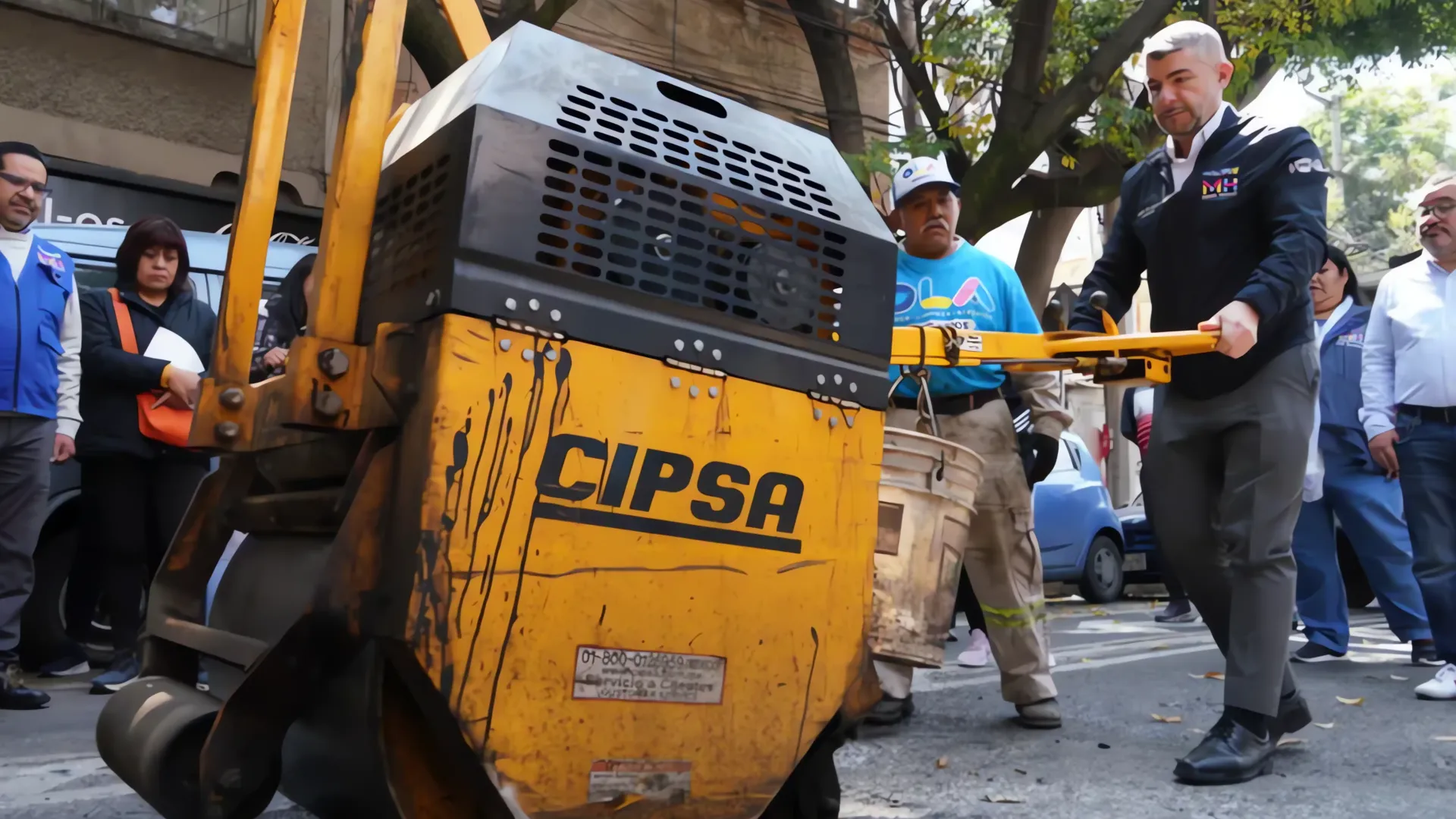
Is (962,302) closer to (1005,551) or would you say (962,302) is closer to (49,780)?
(1005,551)

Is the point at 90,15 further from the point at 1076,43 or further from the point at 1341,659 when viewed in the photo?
the point at 1341,659

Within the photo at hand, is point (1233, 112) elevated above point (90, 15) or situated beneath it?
situated beneath

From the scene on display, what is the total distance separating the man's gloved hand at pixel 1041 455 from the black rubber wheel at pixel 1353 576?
6.49 meters

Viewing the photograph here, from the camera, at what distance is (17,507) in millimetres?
4707

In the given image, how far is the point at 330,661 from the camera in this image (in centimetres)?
201

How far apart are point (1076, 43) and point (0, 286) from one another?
9.32m

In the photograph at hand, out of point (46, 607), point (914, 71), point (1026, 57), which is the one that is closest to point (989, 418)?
point (46, 607)

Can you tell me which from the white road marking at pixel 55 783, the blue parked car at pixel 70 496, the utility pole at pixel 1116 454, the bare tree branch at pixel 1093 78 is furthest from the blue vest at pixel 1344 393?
the utility pole at pixel 1116 454

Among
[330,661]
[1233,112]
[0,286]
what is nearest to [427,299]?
[330,661]

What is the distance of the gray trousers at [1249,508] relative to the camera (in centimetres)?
347

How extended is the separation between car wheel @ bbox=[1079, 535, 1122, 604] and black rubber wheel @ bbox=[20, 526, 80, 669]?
8.40m

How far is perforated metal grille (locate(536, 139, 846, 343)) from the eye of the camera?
2068mm

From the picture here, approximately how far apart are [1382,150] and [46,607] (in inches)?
2241

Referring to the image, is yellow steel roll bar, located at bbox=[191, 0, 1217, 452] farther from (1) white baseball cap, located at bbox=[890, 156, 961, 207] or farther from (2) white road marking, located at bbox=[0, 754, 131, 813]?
(1) white baseball cap, located at bbox=[890, 156, 961, 207]
